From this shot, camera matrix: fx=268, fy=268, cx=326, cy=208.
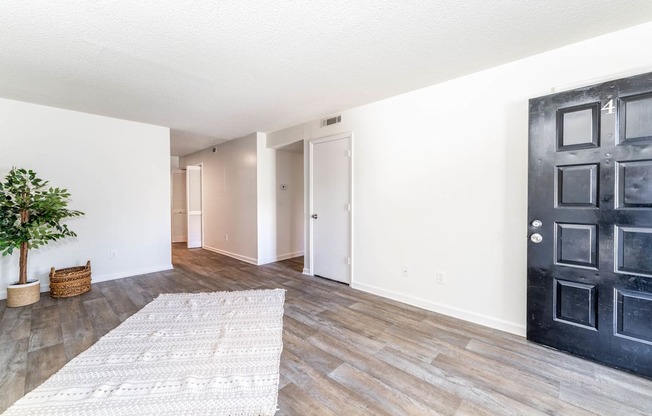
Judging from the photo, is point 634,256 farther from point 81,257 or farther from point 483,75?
point 81,257

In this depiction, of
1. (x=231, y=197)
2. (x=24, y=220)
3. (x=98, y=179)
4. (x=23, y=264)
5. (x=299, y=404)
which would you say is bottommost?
(x=299, y=404)

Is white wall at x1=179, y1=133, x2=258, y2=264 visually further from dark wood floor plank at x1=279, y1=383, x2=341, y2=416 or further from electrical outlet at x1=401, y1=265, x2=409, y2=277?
dark wood floor plank at x1=279, y1=383, x2=341, y2=416

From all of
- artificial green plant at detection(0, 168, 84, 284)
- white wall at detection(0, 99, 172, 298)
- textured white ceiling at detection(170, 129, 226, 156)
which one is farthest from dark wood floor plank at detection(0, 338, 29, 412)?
textured white ceiling at detection(170, 129, 226, 156)

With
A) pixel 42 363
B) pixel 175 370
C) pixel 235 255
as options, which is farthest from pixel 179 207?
pixel 175 370

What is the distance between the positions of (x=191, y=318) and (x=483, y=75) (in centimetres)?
362

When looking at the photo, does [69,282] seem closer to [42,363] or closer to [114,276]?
[114,276]

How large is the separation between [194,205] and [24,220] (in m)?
3.66

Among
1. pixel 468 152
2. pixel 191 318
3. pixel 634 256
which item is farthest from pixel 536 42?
pixel 191 318

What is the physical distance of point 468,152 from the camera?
259cm

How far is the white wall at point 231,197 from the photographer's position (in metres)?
4.93

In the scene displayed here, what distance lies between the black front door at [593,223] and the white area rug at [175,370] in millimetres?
2202

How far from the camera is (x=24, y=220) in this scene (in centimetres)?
301

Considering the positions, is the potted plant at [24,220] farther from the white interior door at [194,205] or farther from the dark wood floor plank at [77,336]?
the white interior door at [194,205]

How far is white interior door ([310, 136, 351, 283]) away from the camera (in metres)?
3.68
